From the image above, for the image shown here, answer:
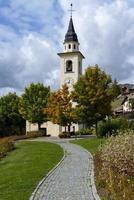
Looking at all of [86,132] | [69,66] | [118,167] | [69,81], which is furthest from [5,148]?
[69,66]

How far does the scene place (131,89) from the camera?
384 ft

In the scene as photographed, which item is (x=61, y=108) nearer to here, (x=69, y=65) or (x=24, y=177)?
(x=69, y=65)

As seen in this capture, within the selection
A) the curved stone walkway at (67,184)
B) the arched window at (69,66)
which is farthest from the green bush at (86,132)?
the curved stone walkway at (67,184)

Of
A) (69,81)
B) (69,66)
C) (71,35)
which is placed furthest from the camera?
(71,35)

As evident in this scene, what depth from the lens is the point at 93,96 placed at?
54.7m

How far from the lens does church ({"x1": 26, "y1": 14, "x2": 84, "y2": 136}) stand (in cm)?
7912

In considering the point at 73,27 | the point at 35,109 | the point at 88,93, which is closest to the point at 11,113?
the point at 35,109

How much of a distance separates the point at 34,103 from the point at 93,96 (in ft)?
76.0

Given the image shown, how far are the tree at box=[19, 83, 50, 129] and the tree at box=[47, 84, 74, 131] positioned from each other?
329 inches

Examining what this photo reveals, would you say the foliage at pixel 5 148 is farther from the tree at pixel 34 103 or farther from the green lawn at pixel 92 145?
the tree at pixel 34 103

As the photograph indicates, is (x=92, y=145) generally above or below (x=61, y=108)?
below

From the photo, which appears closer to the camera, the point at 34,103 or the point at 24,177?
the point at 24,177

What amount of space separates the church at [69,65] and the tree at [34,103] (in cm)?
279

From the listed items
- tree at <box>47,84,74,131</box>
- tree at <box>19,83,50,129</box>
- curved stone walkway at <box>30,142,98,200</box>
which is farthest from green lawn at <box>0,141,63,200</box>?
tree at <box>19,83,50,129</box>
